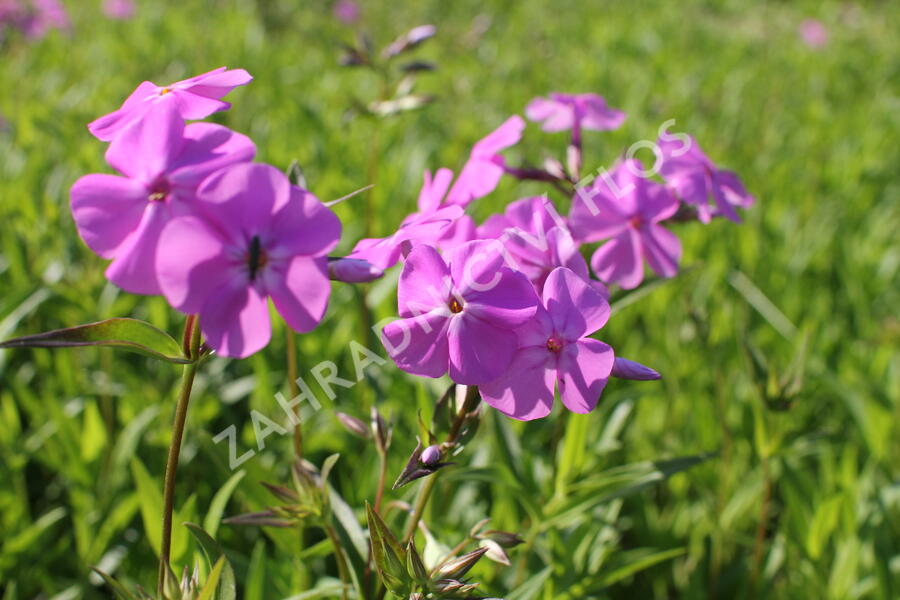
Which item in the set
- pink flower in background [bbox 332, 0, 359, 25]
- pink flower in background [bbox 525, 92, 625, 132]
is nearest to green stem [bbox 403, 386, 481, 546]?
pink flower in background [bbox 525, 92, 625, 132]

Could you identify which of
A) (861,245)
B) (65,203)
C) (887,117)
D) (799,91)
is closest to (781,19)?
(799,91)

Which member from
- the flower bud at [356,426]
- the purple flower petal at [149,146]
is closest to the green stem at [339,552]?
the flower bud at [356,426]

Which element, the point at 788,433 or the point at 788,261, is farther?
the point at 788,261

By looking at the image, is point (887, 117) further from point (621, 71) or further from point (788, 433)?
point (788, 433)

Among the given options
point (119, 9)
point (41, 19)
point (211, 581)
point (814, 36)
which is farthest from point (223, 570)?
point (814, 36)

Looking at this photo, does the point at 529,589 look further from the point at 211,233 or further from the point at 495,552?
the point at 211,233

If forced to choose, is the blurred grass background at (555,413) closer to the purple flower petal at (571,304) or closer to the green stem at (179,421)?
the green stem at (179,421)
